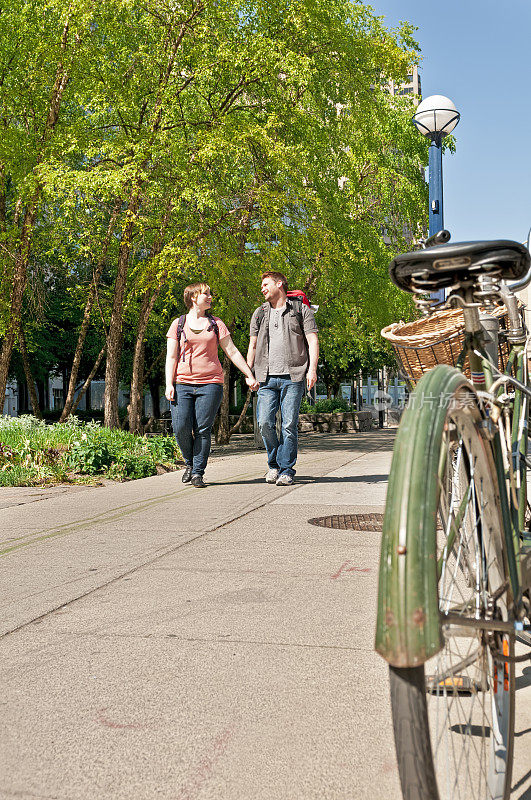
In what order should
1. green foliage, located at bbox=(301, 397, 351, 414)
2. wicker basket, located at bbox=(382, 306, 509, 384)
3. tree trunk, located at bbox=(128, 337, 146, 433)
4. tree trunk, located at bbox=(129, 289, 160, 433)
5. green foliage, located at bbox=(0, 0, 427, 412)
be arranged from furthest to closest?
green foliage, located at bbox=(301, 397, 351, 414), tree trunk, located at bbox=(128, 337, 146, 433), tree trunk, located at bbox=(129, 289, 160, 433), green foliage, located at bbox=(0, 0, 427, 412), wicker basket, located at bbox=(382, 306, 509, 384)

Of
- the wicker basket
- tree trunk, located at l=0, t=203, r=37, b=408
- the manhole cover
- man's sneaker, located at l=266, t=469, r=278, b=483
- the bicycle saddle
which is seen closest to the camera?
the bicycle saddle

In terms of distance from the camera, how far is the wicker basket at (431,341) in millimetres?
3521

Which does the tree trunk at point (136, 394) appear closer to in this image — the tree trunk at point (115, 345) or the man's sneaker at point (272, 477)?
the tree trunk at point (115, 345)

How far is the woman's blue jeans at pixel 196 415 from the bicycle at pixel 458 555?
6.27 metres

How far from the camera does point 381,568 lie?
5.20 ft

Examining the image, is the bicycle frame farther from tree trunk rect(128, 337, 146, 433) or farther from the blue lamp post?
tree trunk rect(128, 337, 146, 433)

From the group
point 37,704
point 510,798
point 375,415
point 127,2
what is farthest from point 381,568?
point 375,415

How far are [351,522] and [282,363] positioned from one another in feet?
9.15

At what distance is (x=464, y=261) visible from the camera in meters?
2.08

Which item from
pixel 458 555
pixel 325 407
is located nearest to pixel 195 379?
pixel 458 555

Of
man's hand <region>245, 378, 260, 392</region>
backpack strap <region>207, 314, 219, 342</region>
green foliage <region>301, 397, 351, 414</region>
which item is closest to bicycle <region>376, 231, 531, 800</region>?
man's hand <region>245, 378, 260, 392</region>

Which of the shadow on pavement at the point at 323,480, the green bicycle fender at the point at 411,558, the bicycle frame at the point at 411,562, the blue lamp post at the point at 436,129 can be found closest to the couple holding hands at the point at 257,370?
the shadow on pavement at the point at 323,480

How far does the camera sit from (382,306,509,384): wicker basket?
3.52 meters

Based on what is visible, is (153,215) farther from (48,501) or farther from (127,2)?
(48,501)
